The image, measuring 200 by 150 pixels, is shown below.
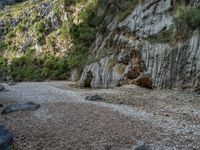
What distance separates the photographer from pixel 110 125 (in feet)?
48.1

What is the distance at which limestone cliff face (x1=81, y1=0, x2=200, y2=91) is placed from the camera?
24.6 metres

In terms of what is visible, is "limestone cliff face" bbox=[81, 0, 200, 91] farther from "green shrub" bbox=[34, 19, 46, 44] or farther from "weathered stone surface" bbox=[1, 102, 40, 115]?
"green shrub" bbox=[34, 19, 46, 44]

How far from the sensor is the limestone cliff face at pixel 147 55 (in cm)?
2459

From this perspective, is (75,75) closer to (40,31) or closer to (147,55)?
(40,31)

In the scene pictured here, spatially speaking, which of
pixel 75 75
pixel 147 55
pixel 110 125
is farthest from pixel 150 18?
pixel 110 125

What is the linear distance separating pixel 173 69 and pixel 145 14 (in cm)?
808

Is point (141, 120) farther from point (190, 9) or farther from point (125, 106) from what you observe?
point (190, 9)

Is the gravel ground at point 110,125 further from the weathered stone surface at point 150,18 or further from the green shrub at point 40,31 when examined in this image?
the green shrub at point 40,31

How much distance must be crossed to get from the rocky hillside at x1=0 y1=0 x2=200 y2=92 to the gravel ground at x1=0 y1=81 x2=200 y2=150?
505 cm

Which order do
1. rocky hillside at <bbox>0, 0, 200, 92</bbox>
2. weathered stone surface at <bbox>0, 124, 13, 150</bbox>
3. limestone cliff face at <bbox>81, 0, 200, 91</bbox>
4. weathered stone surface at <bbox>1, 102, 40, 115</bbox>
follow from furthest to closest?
rocky hillside at <bbox>0, 0, 200, 92</bbox>
limestone cliff face at <bbox>81, 0, 200, 91</bbox>
weathered stone surface at <bbox>1, 102, 40, 115</bbox>
weathered stone surface at <bbox>0, 124, 13, 150</bbox>

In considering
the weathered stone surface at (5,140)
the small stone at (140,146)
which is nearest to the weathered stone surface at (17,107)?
the weathered stone surface at (5,140)

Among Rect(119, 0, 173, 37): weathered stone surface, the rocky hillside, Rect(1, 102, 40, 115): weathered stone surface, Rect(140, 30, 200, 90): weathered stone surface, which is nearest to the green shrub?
the rocky hillside

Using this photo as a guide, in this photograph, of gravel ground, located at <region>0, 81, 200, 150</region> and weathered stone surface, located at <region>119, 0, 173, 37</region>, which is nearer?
gravel ground, located at <region>0, 81, 200, 150</region>

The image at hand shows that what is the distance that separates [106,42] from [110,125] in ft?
77.8
